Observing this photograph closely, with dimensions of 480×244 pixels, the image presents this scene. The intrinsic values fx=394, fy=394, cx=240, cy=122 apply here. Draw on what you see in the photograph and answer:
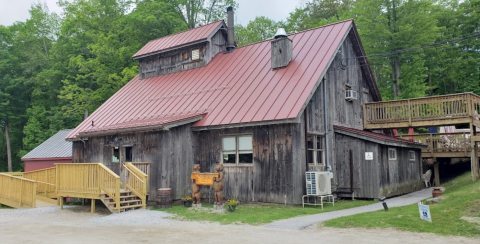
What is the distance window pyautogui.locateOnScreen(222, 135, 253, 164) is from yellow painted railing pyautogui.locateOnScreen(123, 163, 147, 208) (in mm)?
3261

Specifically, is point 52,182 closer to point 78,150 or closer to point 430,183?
point 78,150

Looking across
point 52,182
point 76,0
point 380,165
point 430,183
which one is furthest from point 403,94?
point 76,0

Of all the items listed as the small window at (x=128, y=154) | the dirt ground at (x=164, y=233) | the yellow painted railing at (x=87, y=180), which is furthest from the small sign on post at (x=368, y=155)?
the small window at (x=128, y=154)

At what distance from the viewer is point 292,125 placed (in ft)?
46.0

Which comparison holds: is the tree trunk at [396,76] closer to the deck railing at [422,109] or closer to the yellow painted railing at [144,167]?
the deck railing at [422,109]

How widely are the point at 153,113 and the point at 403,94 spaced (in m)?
21.3

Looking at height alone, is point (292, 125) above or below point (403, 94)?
below

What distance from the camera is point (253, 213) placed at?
497 inches

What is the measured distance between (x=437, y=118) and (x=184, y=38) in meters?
13.9

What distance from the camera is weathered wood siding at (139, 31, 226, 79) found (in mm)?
21391

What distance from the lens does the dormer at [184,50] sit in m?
21.4

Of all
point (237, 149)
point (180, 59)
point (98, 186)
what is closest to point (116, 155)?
point (98, 186)

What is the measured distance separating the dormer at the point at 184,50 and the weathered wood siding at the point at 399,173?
10457 mm

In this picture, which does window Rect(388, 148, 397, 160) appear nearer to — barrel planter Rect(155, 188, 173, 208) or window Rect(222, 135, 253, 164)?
window Rect(222, 135, 253, 164)
